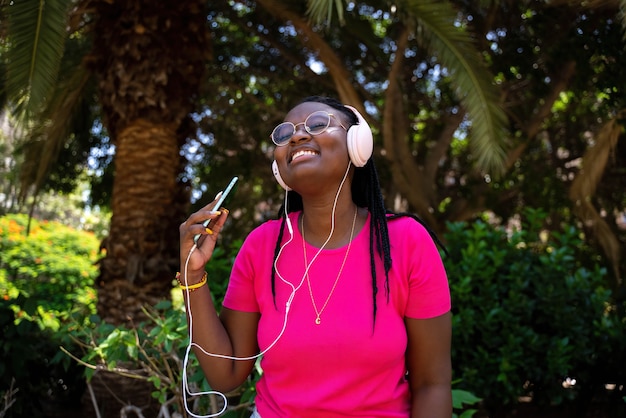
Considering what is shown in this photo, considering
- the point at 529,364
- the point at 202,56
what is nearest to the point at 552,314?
the point at 529,364

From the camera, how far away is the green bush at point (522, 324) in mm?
4277

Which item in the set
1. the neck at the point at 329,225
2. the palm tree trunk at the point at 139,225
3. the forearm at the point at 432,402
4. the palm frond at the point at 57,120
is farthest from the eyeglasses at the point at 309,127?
the palm frond at the point at 57,120

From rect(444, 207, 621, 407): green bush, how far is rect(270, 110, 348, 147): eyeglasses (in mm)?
2237

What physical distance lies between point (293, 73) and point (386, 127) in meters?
1.99

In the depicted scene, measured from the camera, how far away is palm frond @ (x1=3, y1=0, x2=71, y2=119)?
4836 mm

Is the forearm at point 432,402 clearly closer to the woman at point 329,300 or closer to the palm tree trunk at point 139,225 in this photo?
the woman at point 329,300

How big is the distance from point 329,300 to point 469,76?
165 inches

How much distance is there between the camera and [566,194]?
9.11 m

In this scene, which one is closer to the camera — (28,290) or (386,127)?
(386,127)

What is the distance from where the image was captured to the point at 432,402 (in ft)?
6.93

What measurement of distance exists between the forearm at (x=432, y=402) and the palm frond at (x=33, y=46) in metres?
3.84

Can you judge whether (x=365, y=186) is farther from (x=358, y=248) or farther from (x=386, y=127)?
(x=386, y=127)

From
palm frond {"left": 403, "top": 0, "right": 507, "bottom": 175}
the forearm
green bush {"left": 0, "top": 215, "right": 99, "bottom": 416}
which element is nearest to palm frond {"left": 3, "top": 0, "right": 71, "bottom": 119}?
green bush {"left": 0, "top": 215, "right": 99, "bottom": 416}

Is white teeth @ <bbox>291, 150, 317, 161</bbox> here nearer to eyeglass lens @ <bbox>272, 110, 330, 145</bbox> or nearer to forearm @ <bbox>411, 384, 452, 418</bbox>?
eyeglass lens @ <bbox>272, 110, 330, 145</bbox>
